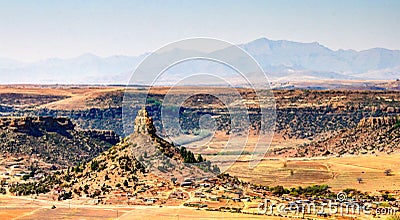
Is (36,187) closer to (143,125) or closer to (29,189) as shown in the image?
(29,189)

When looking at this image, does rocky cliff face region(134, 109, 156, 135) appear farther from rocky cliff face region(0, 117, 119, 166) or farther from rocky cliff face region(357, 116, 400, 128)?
rocky cliff face region(357, 116, 400, 128)

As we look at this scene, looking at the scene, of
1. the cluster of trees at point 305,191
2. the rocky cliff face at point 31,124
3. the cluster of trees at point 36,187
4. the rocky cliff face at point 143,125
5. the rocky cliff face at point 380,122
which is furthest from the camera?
the rocky cliff face at point 380,122

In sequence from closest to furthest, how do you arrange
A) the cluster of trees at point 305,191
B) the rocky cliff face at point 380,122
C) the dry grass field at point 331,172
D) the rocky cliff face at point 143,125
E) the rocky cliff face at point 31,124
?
the rocky cliff face at point 143,125
the cluster of trees at point 305,191
the dry grass field at point 331,172
the rocky cliff face at point 31,124
the rocky cliff face at point 380,122

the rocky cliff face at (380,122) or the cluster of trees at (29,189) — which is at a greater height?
the rocky cliff face at (380,122)

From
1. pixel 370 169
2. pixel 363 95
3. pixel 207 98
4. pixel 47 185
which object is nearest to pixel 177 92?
pixel 207 98

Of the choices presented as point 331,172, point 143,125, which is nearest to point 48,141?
point 331,172

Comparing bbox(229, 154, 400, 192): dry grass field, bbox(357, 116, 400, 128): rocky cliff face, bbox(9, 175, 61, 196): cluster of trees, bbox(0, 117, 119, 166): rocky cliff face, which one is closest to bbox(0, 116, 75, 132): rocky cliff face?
bbox(0, 117, 119, 166): rocky cliff face

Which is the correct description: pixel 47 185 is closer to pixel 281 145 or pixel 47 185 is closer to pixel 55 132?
pixel 55 132

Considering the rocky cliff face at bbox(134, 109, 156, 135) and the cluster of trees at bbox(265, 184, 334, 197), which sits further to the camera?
the cluster of trees at bbox(265, 184, 334, 197)

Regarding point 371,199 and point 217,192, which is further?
point 371,199

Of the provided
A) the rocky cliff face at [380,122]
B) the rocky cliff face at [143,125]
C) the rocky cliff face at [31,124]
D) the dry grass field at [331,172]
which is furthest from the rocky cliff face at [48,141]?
the rocky cliff face at [380,122]

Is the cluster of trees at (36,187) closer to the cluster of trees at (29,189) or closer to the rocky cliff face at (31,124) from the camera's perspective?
the cluster of trees at (29,189)
